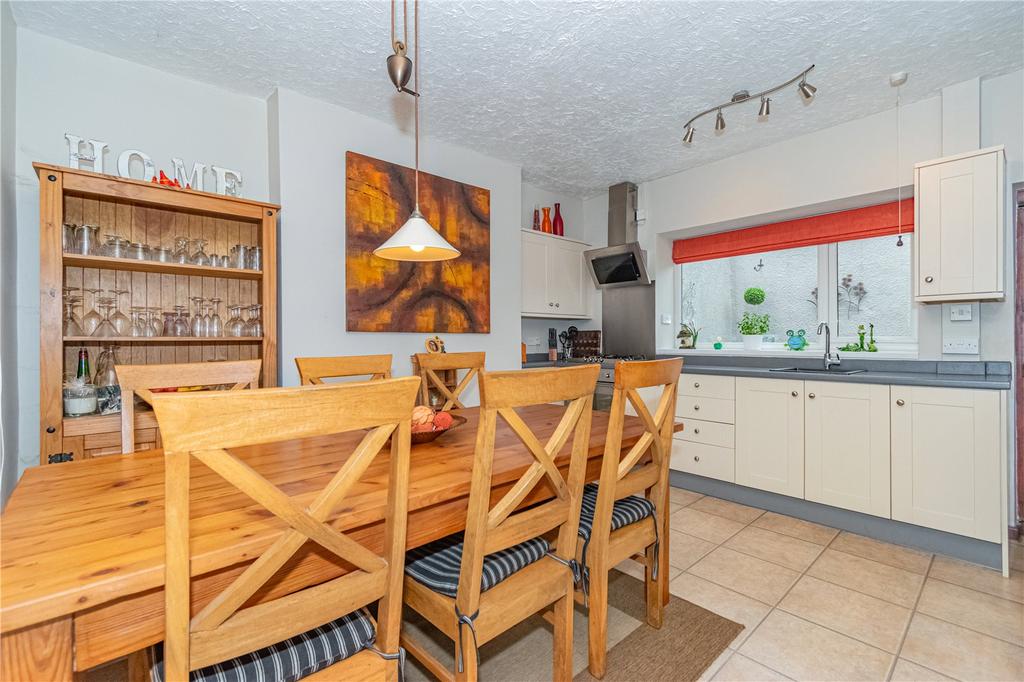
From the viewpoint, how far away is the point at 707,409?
3.34 metres

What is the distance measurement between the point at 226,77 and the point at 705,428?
3.75 m

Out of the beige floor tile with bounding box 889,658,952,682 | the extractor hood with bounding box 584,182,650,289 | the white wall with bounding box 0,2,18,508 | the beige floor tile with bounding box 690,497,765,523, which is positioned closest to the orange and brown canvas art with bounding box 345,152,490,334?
the extractor hood with bounding box 584,182,650,289

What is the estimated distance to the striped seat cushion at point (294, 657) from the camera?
2.89 feet

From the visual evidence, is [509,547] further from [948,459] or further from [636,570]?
[948,459]

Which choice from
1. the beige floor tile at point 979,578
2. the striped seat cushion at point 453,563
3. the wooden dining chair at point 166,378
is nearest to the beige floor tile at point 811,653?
the beige floor tile at point 979,578

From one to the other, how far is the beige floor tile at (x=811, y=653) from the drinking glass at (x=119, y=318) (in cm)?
308

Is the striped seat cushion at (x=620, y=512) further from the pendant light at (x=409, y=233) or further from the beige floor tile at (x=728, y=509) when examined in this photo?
the beige floor tile at (x=728, y=509)

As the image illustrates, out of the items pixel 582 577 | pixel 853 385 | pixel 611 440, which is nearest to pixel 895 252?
pixel 853 385

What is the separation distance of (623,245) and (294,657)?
12.9 feet

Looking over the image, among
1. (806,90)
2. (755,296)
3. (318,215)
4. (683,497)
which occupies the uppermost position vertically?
(806,90)

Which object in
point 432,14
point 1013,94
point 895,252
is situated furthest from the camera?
point 895,252

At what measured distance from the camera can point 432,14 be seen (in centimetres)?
203

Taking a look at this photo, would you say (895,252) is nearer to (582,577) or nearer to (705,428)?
(705,428)

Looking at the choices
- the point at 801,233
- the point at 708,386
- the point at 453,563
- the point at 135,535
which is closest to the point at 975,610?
the point at 708,386
